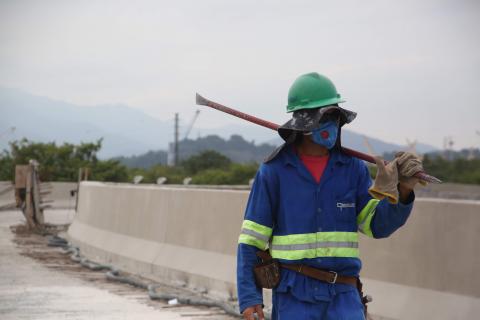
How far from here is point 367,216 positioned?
4836 millimetres

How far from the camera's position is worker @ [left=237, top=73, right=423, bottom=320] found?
15.4 feet

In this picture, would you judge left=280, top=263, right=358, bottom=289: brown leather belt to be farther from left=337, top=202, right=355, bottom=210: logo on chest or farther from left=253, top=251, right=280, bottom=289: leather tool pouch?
left=337, top=202, right=355, bottom=210: logo on chest

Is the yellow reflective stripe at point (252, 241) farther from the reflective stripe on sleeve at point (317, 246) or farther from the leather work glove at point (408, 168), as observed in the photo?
the leather work glove at point (408, 168)

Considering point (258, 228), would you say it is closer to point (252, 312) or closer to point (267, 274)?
point (267, 274)

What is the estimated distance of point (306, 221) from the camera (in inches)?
187

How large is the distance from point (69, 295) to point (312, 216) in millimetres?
6381

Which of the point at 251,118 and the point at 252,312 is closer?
the point at 252,312

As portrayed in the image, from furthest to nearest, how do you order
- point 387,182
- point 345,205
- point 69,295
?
point 69,295
point 345,205
point 387,182

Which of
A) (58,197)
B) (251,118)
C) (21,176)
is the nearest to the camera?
(251,118)

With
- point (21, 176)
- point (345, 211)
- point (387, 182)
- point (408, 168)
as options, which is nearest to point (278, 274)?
point (345, 211)

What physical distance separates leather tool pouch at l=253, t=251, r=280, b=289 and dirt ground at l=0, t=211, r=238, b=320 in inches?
168

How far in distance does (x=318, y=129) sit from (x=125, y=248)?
8.80 meters

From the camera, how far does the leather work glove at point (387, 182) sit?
4465 mm

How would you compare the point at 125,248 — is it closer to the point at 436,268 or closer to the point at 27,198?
the point at 436,268
